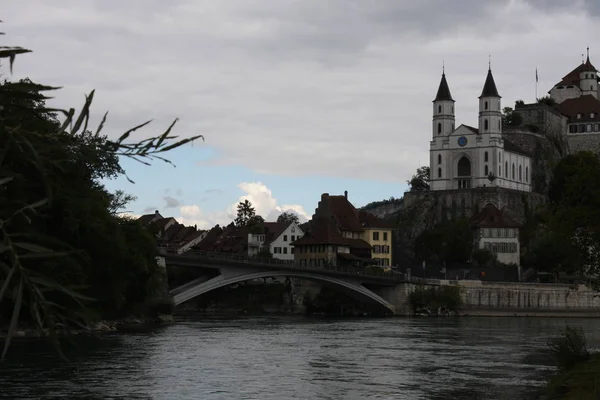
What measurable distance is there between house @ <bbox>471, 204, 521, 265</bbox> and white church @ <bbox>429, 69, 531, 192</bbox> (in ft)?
48.0

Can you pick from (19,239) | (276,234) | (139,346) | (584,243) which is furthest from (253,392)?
(276,234)

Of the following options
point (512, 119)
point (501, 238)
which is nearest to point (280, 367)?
point (501, 238)

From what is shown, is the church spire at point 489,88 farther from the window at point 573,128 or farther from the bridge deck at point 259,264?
the bridge deck at point 259,264

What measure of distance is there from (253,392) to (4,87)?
91.2ft

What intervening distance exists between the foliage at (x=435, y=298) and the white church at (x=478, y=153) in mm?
39613

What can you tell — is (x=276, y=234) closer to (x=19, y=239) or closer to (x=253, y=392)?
(x=253, y=392)

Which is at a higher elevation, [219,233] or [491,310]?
[219,233]

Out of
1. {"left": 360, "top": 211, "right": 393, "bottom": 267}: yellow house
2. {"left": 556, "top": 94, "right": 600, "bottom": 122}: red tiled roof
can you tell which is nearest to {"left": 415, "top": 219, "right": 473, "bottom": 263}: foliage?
{"left": 360, "top": 211, "right": 393, "bottom": 267}: yellow house

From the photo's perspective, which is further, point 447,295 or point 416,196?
point 416,196

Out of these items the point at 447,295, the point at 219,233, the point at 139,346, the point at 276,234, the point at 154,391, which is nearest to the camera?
the point at 154,391

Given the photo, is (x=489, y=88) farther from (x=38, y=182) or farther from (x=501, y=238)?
(x=38, y=182)

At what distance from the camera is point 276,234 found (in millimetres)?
145250

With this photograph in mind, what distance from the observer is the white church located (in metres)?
149

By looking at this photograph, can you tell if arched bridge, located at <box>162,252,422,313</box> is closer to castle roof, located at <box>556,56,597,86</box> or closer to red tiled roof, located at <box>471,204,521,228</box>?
red tiled roof, located at <box>471,204,521,228</box>
